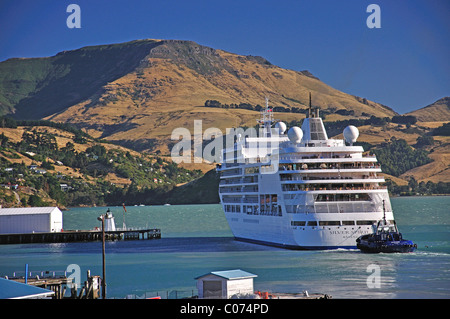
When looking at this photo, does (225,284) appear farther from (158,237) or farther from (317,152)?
(158,237)

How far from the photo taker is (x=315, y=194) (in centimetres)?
6181

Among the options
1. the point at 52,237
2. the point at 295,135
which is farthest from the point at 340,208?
the point at 52,237

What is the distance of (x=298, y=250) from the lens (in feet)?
204

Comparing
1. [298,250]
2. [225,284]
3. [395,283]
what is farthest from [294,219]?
[225,284]

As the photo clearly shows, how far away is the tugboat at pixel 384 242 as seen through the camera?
192ft

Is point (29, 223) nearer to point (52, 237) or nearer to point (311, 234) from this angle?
point (52, 237)

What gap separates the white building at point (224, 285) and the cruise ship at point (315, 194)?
2529cm

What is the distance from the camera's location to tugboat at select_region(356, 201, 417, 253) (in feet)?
192

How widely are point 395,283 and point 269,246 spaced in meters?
24.6

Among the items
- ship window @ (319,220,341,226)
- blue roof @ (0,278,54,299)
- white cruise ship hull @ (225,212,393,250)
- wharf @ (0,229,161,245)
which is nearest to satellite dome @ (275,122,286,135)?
white cruise ship hull @ (225,212,393,250)

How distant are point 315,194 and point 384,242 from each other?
7.42 metres

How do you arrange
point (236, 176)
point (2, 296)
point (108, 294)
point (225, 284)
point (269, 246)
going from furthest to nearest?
point (236, 176), point (269, 246), point (108, 294), point (225, 284), point (2, 296)

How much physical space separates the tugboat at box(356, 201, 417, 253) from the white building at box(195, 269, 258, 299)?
25376 mm

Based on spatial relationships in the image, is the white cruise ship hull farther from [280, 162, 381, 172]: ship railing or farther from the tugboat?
[280, 162, 381, 172]: ship railing
